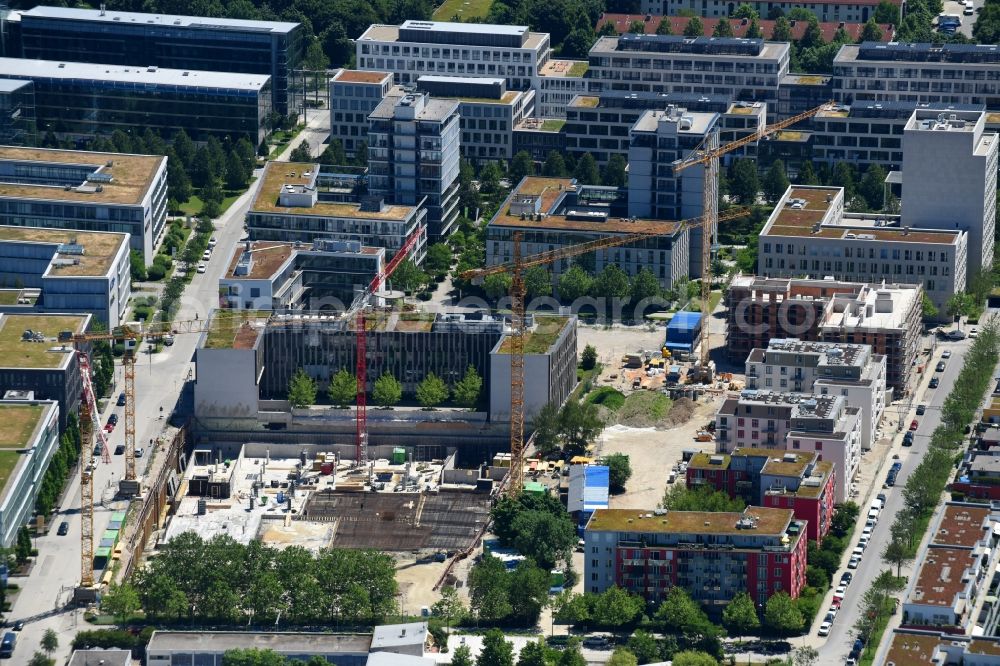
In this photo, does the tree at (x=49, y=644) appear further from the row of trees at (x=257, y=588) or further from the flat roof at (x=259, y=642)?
the flat roof at (x=259, y=642)

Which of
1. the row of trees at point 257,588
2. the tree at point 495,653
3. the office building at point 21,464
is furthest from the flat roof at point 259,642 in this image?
the office building at point 21,464

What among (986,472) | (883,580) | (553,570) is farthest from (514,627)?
(986,472)

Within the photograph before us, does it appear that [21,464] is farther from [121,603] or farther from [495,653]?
[495,653]

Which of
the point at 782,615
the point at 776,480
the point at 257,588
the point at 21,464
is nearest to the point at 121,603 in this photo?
the point at 257,588

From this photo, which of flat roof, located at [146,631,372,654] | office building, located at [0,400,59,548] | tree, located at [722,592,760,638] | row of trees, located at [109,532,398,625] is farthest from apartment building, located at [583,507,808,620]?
office building, located at [0,400,59,548]

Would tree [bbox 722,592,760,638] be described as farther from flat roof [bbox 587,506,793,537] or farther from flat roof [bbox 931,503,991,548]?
flat roof [bbox 931,503,991,548]

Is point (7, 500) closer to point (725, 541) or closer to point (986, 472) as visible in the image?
point (725, 541)
